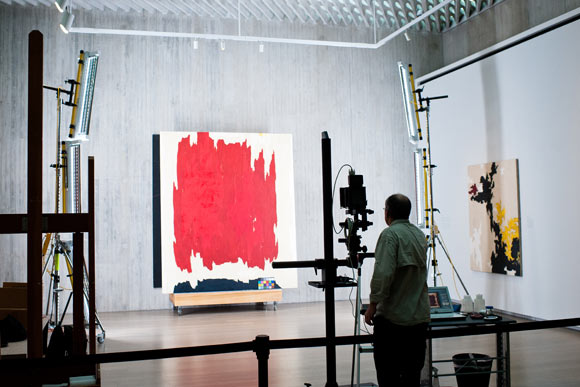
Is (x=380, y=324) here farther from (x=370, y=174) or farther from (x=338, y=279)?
(x=370, y=174)

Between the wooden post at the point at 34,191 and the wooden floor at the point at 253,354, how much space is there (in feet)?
7.71

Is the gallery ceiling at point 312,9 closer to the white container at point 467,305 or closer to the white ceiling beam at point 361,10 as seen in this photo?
the white ceiling beam at point 361,10

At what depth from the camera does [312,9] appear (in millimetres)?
9984

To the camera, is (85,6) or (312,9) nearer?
(85,6)

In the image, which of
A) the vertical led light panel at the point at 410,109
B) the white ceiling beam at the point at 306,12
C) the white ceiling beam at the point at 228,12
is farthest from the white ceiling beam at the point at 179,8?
the vertical led light panel at the point at 410,109

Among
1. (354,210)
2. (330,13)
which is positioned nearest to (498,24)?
(330,13)

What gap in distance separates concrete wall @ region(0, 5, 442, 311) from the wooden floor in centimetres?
138

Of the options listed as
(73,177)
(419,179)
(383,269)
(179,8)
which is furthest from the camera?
(179,8)

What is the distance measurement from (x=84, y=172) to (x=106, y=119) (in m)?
0.88

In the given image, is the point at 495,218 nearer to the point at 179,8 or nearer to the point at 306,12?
the point at 306,12

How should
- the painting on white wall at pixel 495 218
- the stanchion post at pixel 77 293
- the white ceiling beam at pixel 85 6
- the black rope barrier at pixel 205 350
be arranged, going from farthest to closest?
the white ceiling beam at pixel 85 6 < the painting on white wall at pixel 495 218 < the stanchion post at pixel 77 293 < the black rope barrier at pixel 205 350

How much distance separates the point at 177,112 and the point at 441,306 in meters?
6.39

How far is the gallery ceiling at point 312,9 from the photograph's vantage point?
9289mm

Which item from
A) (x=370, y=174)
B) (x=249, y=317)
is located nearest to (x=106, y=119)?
(x=249, y=317)
